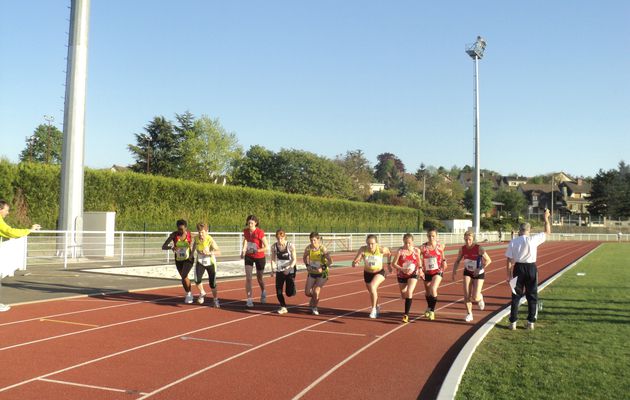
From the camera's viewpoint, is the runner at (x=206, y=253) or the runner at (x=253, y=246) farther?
the runner at (x=206, y=253)

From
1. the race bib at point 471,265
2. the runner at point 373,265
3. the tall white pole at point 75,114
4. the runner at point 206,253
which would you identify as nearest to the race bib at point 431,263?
the race bib at point 471,265

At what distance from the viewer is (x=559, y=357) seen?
7262 millimetres

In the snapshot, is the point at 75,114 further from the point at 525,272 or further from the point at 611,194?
the point at 611,194

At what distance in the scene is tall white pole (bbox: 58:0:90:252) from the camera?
2375 centimetres

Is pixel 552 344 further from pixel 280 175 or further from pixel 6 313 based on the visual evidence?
pixel 280 175

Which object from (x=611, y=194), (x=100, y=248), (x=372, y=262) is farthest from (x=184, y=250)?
(x=611, y=194)

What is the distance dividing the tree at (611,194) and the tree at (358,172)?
39.5 metres

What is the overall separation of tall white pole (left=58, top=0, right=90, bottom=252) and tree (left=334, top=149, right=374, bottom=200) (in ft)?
214

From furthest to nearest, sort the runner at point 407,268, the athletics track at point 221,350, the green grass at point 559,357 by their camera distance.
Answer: the runner at point 407,268 → the athletics track at point 221,350 → the green grass at point 559,357

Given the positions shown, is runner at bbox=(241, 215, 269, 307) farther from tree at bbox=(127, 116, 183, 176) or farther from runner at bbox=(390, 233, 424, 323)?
tree at bbox=(127, 116, 183, 176)

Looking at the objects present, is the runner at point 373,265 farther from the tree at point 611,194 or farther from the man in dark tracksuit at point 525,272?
the tree at point 611,194

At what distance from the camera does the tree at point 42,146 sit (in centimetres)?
7781

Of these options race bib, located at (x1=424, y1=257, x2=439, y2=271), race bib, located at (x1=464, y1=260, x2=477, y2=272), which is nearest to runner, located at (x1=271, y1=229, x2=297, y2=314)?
race bib, located at (x1=424, y1=257, x2=439, y2=271)

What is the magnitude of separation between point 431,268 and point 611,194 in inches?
3884
